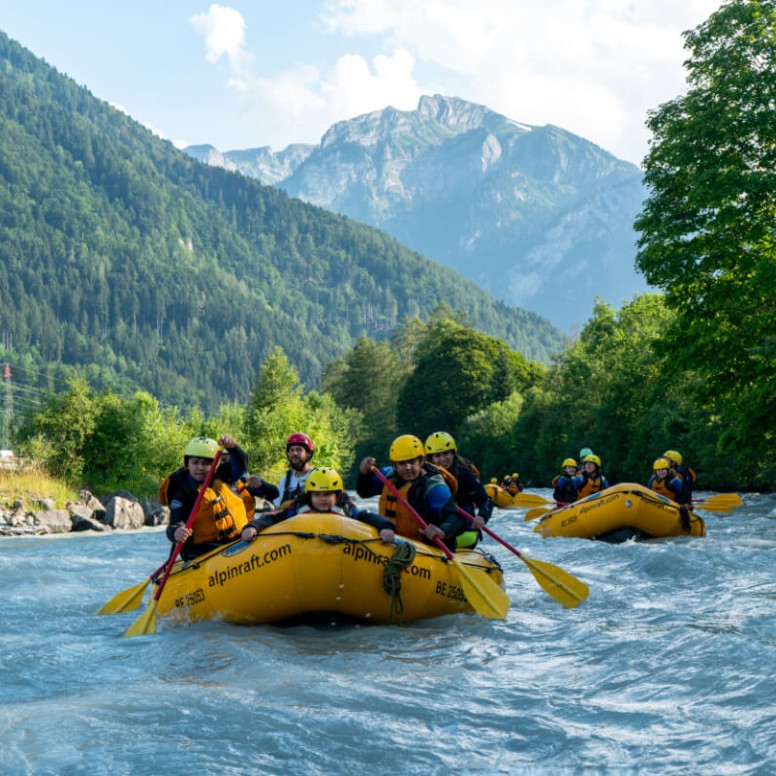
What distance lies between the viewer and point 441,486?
1016 cm

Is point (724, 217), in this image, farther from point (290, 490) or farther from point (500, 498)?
point (500, 498)

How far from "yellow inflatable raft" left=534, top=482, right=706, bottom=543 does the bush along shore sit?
43.2ft

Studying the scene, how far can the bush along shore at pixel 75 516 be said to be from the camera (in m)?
26.5

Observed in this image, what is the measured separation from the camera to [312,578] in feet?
27.9

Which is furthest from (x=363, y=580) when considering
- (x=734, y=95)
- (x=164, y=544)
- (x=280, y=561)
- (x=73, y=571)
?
(x=734, y=95)

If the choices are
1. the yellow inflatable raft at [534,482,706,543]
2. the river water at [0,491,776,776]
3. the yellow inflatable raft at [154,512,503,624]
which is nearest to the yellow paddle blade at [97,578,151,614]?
the river water at [0,491,776,776]

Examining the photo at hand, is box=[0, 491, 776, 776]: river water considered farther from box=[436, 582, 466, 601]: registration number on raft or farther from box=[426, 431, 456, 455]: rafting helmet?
box=[426, 431, 456, 455]: rafting helmet

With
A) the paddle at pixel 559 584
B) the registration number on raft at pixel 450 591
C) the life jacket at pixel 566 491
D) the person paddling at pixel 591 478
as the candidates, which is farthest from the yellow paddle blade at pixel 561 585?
the life jacket at pixel 566 491

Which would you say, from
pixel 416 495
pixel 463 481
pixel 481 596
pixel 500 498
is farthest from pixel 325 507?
pixel 500 498

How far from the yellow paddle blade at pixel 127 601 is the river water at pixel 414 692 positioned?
12 centimetres

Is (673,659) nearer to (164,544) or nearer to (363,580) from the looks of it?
(363,580)

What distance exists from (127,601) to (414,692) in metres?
5.19

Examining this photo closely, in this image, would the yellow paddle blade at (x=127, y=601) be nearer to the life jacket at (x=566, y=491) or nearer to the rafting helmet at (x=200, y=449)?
the rafting helmet at (x=200, y=449)

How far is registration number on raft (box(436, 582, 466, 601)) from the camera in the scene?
368 inches
